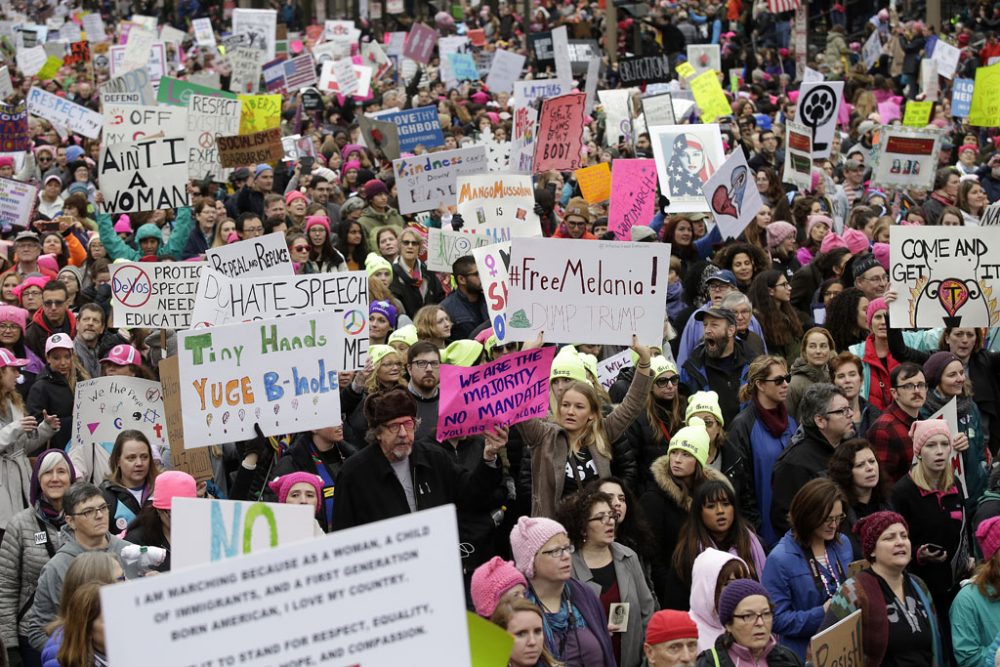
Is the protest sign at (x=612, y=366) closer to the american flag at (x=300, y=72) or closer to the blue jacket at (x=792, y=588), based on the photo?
the blue jacket at (x=792, y=588)

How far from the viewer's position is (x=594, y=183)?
614 inches

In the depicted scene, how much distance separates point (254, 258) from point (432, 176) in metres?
3.93

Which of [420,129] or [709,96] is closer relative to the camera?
[420,129]

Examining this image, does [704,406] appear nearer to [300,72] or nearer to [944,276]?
[944,276]

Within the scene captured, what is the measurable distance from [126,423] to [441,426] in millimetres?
2344

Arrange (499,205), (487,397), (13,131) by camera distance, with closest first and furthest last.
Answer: (487,397) → (499,205) → (13,131)

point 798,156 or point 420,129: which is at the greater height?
point 420,129

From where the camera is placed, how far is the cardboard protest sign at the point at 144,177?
13.2 m

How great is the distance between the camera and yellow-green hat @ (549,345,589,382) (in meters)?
8.27

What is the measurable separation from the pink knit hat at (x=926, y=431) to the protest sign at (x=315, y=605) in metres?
4.01

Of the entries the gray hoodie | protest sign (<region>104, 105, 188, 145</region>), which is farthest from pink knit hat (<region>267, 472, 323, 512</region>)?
protest sign (<region>104, 105, 188, 145</region>)

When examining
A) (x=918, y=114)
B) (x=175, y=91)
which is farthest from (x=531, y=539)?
(x=918, y=114)

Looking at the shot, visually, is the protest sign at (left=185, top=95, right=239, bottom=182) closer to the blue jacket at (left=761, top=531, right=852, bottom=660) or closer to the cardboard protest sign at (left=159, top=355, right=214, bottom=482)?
the cardboard protest sign at (left=159, top=355, right=214, bottom=482)

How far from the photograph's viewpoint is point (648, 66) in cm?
2188
